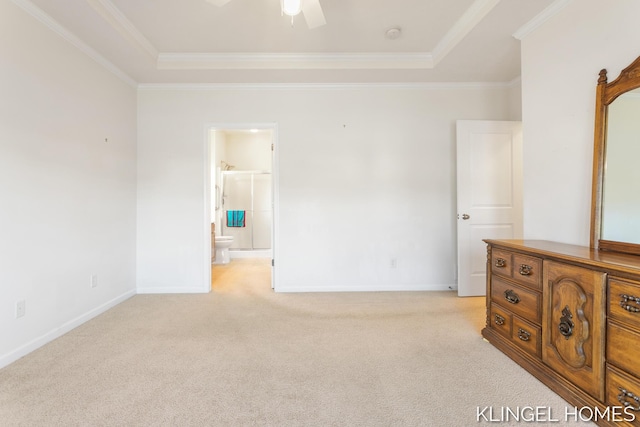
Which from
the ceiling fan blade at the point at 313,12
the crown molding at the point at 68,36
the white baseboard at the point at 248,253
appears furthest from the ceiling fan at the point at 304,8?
the white baseboard at the point at 248,253

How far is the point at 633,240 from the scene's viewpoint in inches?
64.6

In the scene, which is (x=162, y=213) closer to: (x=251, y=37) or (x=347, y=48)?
(x=251, y=37)

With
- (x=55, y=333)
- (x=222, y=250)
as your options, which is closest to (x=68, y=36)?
(x=55, y=333)

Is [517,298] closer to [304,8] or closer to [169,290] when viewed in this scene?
[304,8]

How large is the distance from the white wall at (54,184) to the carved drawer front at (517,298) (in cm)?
342

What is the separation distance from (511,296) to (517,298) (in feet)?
0.17

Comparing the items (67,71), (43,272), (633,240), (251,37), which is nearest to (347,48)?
(251,37)

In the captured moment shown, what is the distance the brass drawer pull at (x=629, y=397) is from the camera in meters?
1.30

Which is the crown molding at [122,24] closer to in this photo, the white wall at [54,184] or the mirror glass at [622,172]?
→ the white wall at [54,184]

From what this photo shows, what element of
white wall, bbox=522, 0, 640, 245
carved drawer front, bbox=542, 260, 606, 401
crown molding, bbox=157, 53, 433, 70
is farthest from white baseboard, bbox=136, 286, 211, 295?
white wall, bbox=522, 0, 640, 245

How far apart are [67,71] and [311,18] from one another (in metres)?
2.14

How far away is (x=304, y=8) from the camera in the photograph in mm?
1968

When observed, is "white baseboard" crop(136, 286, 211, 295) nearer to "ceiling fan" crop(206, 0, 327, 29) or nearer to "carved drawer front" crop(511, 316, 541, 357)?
"ceiling fan" crop(206, 0, 327, 29)

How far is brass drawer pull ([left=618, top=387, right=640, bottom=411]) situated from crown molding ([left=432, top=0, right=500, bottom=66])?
250 cm
